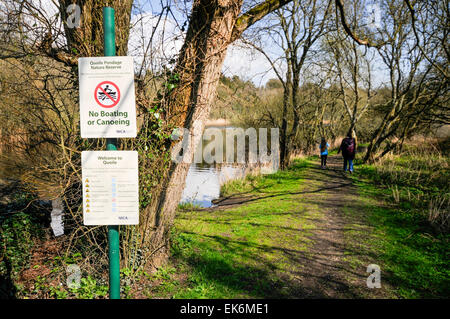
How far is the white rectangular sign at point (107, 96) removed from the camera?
2.41 meters

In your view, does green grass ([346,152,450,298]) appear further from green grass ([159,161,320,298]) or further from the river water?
the river water

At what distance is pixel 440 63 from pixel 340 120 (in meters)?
16.1

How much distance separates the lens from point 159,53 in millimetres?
4285

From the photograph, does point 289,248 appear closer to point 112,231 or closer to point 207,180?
point 112,231

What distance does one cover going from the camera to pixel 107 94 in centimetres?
244

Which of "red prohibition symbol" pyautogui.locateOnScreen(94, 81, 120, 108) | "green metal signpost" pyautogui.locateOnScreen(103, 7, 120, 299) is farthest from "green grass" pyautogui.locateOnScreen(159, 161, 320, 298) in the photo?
"red prohibition symbol" pyautogui.locateOnScreen(94, 81, 120, 108)

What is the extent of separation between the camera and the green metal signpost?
8.01 ft

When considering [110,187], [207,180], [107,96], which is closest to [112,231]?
[110,187]

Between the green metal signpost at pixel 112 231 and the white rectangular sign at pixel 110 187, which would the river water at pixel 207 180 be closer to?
the green metal signpost at pixel 112 231

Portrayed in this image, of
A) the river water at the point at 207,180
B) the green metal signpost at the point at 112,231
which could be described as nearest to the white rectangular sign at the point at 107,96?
the green metal signpost at the point at 112,231

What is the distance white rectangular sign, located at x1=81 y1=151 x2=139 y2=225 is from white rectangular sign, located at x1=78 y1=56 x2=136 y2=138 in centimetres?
22
